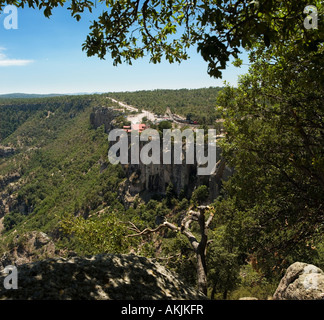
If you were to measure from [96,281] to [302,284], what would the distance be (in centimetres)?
511

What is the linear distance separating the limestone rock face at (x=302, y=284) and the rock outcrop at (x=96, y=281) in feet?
10.5

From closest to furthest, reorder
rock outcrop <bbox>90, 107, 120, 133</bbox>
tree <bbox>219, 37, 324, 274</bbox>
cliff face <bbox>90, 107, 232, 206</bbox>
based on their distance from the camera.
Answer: tree <bbox>219, 37, 324, 274</bbox> < cliff face <bbox>90, 107, 232, 206</bbox> < rock outcrop <bbox>90, 107, 120, 133</bbox>

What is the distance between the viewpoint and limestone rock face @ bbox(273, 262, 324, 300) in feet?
18.9

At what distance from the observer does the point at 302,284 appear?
6.08 meters

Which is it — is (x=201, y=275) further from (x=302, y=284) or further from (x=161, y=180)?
(x=161, y=180)

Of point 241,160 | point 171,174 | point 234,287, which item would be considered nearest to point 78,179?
point 171,174

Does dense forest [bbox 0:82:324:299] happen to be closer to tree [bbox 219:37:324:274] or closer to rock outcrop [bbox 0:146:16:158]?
tree [bbox 219:37:324:274]

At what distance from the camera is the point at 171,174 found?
1816 inches

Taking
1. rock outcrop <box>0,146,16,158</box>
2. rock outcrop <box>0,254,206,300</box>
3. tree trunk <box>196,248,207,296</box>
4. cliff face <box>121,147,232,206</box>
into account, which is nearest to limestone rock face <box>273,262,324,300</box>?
tree trunk <box>196,248,207,296</box>

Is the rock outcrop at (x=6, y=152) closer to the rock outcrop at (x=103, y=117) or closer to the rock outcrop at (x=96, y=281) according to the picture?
the rock outcrop at (x=103, y=117)

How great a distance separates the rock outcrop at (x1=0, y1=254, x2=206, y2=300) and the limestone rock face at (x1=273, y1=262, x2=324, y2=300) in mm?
3199

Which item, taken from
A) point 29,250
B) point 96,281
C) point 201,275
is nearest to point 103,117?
point 29,250

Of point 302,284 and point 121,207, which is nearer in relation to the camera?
point 302,284
